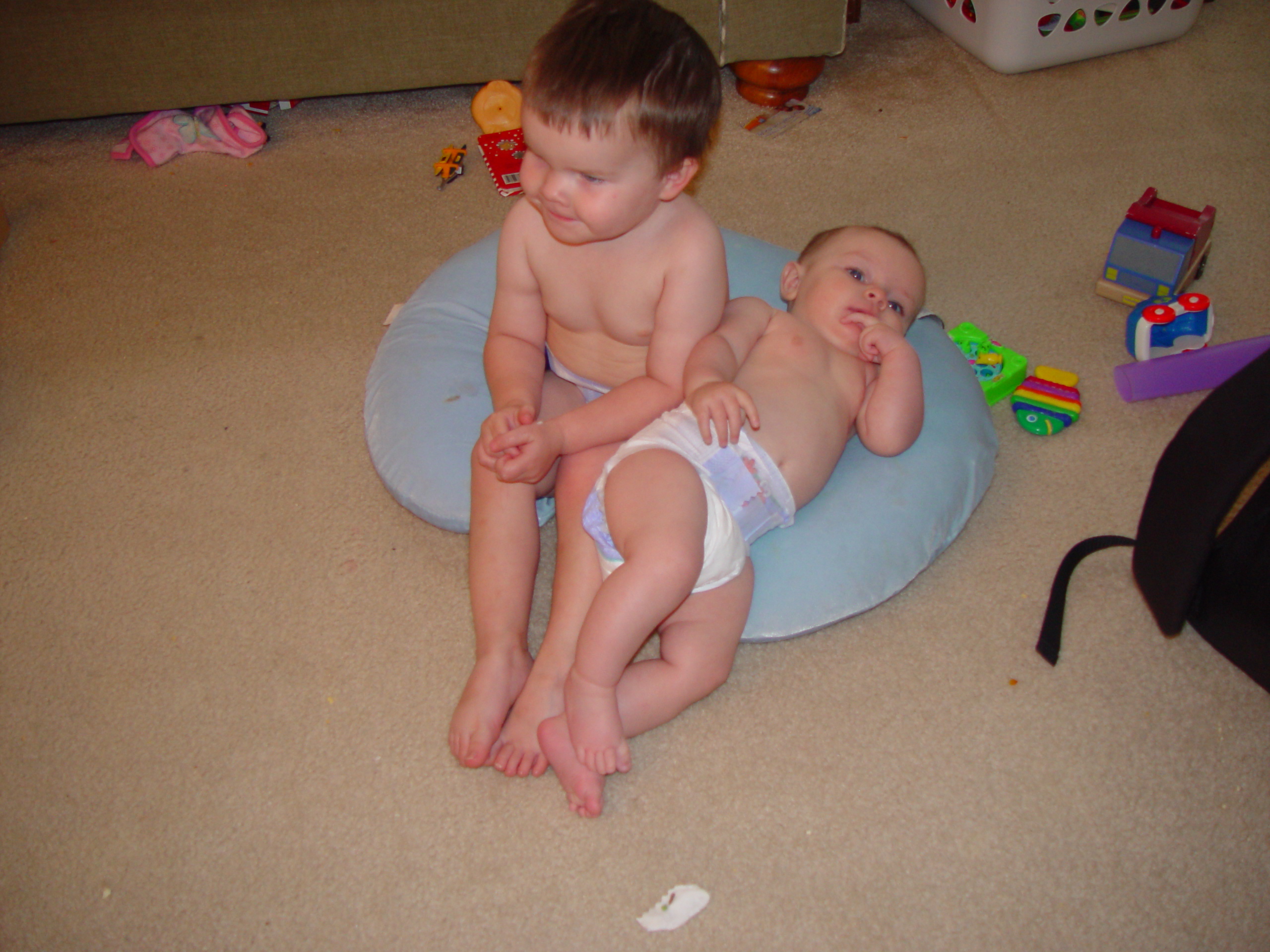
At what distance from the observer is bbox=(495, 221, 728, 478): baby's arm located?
104cm

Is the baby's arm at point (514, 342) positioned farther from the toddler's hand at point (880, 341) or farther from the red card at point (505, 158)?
the red card at point (505, 158)

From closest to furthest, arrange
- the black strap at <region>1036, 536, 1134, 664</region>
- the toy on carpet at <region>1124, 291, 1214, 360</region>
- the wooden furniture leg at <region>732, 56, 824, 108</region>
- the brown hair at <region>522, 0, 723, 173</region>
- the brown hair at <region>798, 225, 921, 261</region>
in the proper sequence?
the brown hair at <region>522, 0, 723, 173</region>
the black strap at <region>1036, 536, 1134, 664</region>
the brown hair at <region>798, 225, 921, 261</region>
the toy on carpet at <region>1124, 291, 1214, 360</region>
the wooden furniture leg at <region>732, 56, 824, 108</region>

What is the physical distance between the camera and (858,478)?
116 cm

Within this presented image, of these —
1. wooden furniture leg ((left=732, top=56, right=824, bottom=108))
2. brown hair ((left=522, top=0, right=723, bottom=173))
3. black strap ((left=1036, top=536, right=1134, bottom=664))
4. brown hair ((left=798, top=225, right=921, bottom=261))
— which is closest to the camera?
brown hair ((left=522, top=0, right=723, bottom=173))

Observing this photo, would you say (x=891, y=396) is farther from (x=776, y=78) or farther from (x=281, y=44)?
(x=281, y=44)

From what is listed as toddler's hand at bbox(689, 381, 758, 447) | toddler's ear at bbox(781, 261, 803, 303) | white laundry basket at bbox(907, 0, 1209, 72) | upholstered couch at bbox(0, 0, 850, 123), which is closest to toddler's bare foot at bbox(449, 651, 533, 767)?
toddler's hand at bbox(689, 381, 758, 447)

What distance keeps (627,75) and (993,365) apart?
747 millimetres

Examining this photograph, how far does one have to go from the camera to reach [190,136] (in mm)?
1943

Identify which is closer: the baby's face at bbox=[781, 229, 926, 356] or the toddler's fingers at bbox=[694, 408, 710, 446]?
the toddler's fingers at bbox=[694, 408, 710, 446]

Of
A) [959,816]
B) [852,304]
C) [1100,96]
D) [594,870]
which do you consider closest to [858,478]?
[852,304]

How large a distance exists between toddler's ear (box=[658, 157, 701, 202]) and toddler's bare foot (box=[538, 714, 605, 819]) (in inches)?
21.2

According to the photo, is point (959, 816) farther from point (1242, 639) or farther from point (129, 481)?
point (129, 481)

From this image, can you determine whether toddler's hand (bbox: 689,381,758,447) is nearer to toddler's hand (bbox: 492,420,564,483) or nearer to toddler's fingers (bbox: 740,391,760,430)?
toddler's fingers (bbox: 740,391,760,430)

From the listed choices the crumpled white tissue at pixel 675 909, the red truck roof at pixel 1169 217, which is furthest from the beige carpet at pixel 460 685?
the red truck roof at pixel 1169 217
